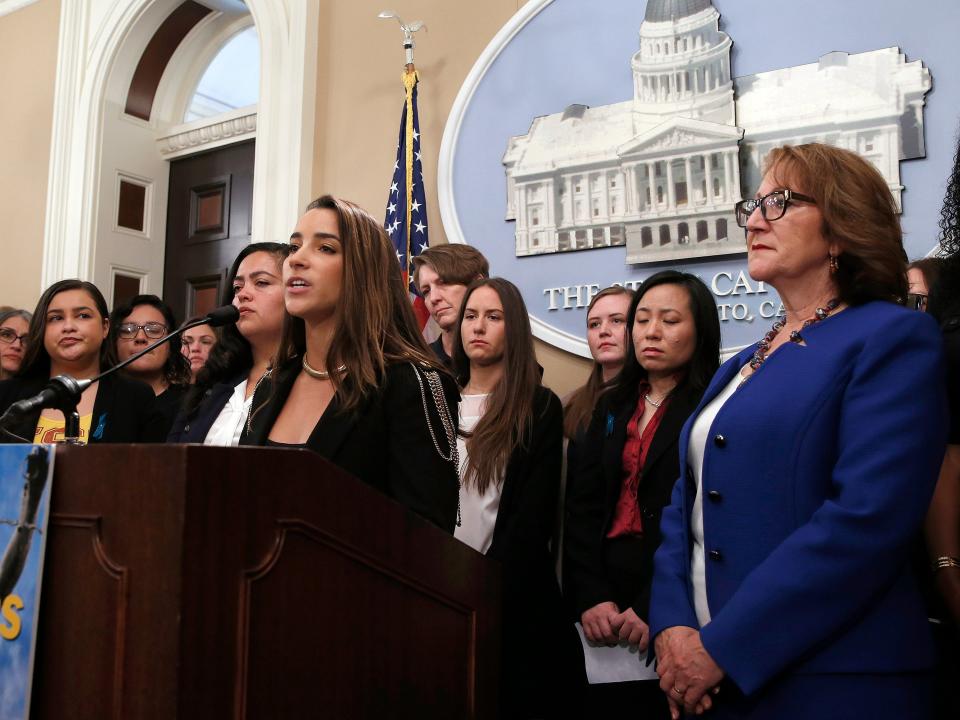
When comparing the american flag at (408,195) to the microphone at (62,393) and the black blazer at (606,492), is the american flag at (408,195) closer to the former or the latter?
the black blazer at (606,492)

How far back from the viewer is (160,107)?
5.85 meters

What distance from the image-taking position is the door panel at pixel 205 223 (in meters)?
5.48

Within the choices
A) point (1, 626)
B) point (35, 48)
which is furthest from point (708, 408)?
point (35, 48)

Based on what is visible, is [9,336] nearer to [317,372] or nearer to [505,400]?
[505,400]

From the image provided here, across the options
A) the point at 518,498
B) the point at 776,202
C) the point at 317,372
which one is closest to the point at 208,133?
the point at 518,498

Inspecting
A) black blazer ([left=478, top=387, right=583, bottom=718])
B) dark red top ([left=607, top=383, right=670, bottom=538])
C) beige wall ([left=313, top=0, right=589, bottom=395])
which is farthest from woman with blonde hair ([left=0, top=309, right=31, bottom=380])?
dark red top ([left=607, top=383, right=670, bottom=538])

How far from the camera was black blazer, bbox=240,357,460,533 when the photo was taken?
5.51 feet

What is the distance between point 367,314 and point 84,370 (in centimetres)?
157

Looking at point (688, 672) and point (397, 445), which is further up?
point (397, 445)

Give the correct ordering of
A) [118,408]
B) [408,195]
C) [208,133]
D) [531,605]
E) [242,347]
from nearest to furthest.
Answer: [531,605], [242,347], [118,408], [408,195], [208,133]

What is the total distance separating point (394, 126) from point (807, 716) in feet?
11.8

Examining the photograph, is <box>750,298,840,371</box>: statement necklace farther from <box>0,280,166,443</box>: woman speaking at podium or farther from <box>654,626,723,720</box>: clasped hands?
<box>0,280,166,443</box>: woman speaking at podium

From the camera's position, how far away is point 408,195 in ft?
13.4

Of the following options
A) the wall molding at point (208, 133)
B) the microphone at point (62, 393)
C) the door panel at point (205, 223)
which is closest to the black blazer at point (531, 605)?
the microphone at point (62, 393)
